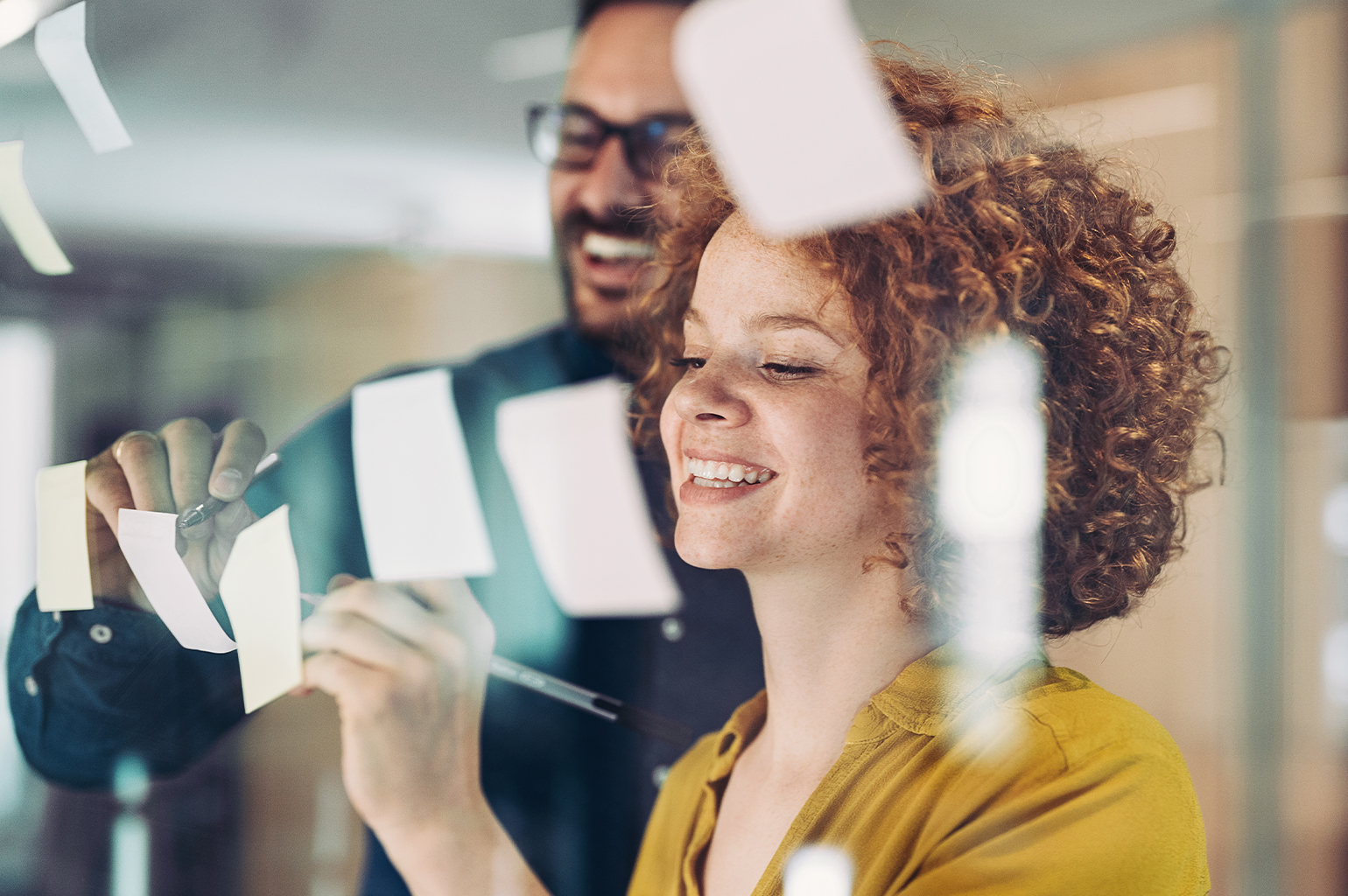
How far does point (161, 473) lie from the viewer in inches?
27.0

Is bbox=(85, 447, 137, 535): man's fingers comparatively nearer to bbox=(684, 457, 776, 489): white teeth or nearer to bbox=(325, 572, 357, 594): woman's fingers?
bbox=(325, 572, 357, 594): woman's fingers

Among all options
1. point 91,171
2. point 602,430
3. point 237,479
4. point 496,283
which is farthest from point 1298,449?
point 91,171

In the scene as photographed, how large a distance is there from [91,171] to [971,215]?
2.11 ft

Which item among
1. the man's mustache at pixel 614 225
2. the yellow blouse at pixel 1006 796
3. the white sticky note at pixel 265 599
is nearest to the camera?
the yellow blouse at pixel 1006 796

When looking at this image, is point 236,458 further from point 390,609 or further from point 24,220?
point 24,220

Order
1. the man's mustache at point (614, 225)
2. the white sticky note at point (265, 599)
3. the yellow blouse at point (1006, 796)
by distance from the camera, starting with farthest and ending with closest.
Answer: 1. the man's mustache at point (614, 225)
2. the white sticky note at point (265, 599)
3. the yellow blouse at point (1006, 796)

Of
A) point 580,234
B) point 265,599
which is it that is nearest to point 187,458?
point 265,599

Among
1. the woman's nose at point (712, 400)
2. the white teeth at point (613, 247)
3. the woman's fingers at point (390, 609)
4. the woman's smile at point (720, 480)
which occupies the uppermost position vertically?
the white teeth at point (613, 247)

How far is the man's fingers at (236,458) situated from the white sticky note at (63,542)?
0.11m

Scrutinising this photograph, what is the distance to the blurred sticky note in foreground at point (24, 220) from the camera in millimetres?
720

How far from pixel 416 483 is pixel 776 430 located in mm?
343

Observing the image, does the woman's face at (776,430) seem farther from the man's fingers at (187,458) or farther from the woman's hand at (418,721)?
the man's fingers at (187,458)

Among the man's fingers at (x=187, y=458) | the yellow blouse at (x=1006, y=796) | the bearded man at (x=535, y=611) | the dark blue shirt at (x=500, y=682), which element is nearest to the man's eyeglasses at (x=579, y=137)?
the bearded man at (x=535, y=611)

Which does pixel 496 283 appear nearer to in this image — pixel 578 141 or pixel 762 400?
pixel 578 141
